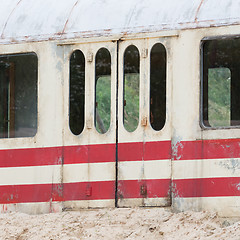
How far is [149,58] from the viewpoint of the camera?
→ 8.70 m

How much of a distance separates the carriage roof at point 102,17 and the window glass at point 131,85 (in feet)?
0.84

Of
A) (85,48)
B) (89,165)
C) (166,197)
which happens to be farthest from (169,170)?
(85,48)

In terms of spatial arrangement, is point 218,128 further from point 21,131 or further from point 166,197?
point 21,131

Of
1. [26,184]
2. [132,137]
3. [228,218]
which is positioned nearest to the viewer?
[228,218]

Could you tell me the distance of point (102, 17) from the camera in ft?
29.8

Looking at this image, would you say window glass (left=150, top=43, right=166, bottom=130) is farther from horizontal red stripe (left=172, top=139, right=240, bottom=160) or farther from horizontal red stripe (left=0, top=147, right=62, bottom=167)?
horizontal red stripe (left=0, top=147, right=62, bottom=167)

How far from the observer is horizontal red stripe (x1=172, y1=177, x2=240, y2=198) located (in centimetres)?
820

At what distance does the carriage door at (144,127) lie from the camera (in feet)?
28.1

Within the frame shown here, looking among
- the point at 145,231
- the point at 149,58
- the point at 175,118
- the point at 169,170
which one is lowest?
the point at 145,231

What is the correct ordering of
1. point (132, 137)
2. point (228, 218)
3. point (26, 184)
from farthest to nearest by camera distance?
point (26, 184), point (132, 137), point (228, 218)

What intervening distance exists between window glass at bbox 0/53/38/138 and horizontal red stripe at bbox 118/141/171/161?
3.70 feet

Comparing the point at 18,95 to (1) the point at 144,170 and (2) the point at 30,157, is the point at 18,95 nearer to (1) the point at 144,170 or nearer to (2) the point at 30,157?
(2) the point at 30,157

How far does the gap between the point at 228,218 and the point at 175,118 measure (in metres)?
1.13

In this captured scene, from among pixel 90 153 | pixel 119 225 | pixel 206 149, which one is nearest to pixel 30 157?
pixel 90 153
